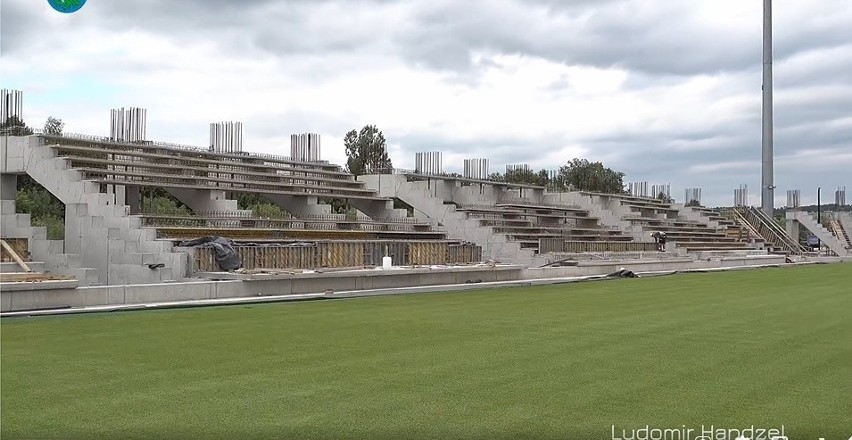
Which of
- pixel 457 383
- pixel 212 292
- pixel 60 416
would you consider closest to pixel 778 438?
pixel 457 383

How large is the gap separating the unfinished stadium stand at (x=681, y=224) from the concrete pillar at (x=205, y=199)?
78.1ft

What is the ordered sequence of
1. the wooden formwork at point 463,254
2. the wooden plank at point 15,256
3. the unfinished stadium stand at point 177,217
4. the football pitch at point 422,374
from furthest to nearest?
the wooden formwork at point 463,254, the unfinished stadium stand at point 177,217, the wooden plank at point 15,256, the football pitch at point 422,374

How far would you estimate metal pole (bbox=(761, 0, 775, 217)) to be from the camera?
5278cm

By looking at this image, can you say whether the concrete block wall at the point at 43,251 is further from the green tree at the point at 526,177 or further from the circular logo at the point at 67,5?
the green tree at the point at 526,177

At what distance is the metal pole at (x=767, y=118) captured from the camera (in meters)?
52.8

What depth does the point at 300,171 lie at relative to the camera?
29.2 metres

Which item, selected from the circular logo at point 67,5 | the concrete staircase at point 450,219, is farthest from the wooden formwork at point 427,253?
the circular logo at point 67,5

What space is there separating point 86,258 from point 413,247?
8995 mm

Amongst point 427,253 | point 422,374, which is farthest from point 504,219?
point 422,374

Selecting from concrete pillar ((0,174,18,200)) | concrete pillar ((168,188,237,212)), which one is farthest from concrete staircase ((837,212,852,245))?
concrete pillar ((0,174,18,200))

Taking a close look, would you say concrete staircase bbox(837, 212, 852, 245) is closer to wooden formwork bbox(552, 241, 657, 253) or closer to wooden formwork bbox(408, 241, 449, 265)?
wooden formwork bbox(552, 241, 657, 253)

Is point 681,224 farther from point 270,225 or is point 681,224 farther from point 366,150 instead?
point 270,225

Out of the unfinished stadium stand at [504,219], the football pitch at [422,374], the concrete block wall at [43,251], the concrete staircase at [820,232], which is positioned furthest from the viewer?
the concrete staircase at [820,232]

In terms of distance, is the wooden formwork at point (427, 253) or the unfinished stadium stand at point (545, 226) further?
the unfinished stadium stand at point (545, 226)
